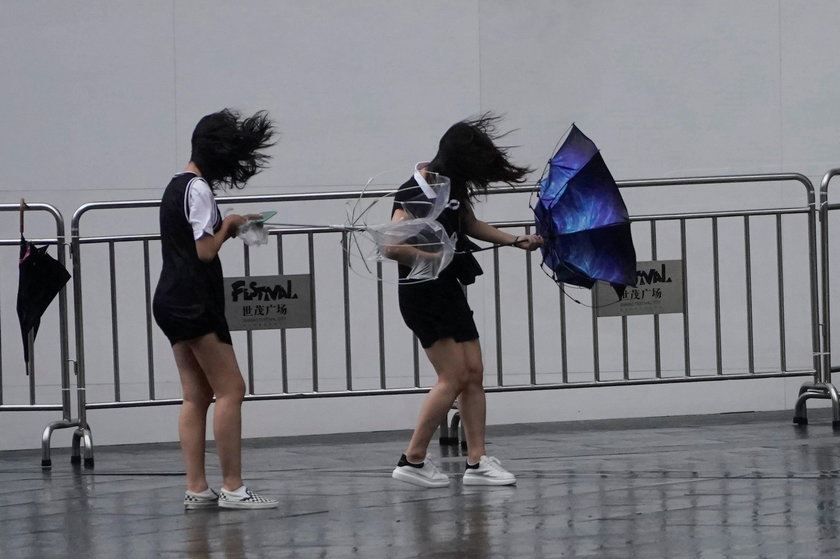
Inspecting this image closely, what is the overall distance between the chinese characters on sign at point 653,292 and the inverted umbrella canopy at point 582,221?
2.10 metres

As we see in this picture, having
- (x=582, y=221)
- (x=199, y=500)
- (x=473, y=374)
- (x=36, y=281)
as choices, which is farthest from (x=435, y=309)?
(x=36, y=281)

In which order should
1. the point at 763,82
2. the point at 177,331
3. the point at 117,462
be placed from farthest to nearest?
1. the point at 763,82
2. the point at 117,462
3. the point at 177,331

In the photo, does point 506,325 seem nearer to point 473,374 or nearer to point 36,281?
point 473,374

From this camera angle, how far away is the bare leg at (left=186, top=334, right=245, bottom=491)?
6062mm

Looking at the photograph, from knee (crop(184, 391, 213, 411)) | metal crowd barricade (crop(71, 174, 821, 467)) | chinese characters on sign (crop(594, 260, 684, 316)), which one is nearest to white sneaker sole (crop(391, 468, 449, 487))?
knee (crop(184, 391, 213, 411))

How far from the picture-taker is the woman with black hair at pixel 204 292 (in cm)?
599

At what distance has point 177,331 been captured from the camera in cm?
604

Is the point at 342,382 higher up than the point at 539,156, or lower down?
lower down

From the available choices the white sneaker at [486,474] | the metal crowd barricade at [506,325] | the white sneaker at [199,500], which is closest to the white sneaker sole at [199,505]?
the white sneaker at [199,500]

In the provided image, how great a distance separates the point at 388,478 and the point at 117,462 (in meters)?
2.02

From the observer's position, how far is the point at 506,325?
32.0ft

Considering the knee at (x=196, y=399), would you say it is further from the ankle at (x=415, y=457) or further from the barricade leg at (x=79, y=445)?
the barricade leg at (x=79, y=445)

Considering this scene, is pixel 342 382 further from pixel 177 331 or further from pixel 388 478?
pixel 177 331

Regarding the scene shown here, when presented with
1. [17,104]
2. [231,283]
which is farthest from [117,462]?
[17,104]
